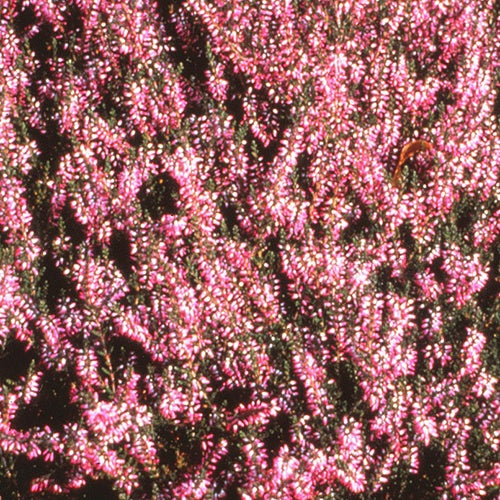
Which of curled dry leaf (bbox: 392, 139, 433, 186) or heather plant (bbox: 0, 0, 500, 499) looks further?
curled dry leaf (bbox: 392, 139, 433, 186)

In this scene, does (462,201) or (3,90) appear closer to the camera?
(3,90)

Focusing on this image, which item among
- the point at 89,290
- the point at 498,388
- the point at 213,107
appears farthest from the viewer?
the point at 213,107

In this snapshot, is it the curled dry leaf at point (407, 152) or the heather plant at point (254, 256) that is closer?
the heather plant at point (254, 256)

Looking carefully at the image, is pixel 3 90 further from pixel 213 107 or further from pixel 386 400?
pixel 386 400

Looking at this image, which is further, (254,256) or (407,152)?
(407,152)

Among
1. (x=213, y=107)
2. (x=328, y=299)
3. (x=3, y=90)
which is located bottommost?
(x=328, y=299)

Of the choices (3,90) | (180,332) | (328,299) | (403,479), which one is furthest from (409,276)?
(3,90)

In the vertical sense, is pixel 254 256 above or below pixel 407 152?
below

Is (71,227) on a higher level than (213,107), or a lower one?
lower
